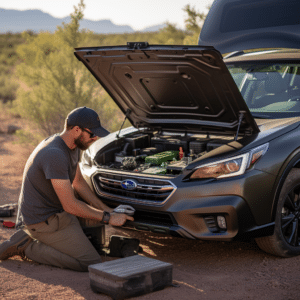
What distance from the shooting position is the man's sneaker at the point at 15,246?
4.43 m

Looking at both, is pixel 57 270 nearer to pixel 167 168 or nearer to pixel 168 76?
pixel 167 168

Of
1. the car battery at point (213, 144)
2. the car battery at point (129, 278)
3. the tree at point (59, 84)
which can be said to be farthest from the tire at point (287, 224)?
the tree at point (59, 84)

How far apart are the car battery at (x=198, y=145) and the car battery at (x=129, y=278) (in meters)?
1.72

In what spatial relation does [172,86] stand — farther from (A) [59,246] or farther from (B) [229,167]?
(A) [59,246]

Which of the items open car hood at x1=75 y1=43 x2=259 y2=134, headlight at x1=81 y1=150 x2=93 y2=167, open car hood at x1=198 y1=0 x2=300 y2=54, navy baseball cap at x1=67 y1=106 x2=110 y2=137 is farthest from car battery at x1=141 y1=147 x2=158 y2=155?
open car hood at x1=198 y1=0 x2=300 y2=54

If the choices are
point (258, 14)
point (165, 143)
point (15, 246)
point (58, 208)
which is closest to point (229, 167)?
point (165, 143)

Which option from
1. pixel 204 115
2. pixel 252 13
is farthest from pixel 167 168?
pixel 252 13

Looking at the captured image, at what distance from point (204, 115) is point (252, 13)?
174cm

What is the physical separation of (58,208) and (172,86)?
6.00 ft

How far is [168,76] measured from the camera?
4.97 metres

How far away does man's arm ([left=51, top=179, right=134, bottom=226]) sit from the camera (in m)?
4.18

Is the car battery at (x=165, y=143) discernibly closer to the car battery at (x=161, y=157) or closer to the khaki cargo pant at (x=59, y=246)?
the car battery at (x=161, y=157)

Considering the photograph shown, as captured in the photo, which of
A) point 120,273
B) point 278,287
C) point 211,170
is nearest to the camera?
point 120,273

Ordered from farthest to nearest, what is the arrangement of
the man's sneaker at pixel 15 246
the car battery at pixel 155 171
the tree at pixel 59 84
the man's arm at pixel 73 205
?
1. the tree at pixel 59 84
2. the car battery at pixel 155 171
3. the man's sneaker at pixel 15 246
4. the man's arm at pixel 73 205
